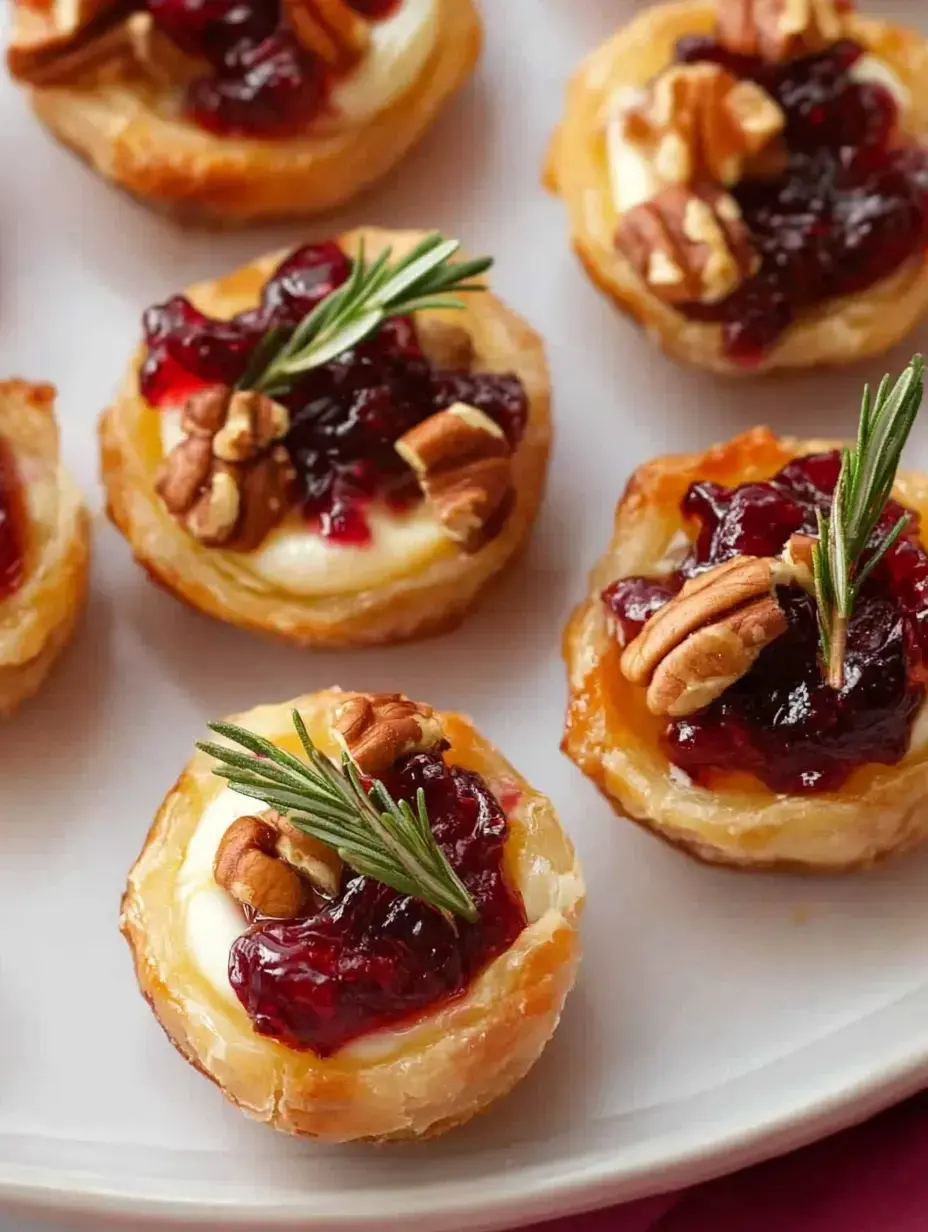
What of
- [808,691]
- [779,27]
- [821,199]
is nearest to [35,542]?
[808,691]

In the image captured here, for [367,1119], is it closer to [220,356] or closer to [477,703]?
[477,703]

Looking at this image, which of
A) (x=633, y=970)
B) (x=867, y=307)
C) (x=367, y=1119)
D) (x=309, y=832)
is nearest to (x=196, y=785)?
(x=309, y=832)

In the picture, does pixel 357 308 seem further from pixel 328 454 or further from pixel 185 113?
pixel 185 113

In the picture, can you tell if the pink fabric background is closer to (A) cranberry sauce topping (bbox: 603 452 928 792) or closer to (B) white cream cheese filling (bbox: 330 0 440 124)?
(A) cranberry sauce topping (bbox: 603 452 928 792)

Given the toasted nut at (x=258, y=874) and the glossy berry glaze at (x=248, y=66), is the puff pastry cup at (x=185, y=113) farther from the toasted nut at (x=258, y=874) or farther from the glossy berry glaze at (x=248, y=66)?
the toasted nut at (x=258, y=874)

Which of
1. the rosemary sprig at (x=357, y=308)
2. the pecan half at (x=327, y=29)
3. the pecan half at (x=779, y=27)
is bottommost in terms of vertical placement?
the rosemary sprig at (x=357, y=308)

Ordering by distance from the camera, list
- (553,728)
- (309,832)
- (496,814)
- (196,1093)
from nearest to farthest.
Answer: (309,832), (496,814), (196,1093), (553,728)

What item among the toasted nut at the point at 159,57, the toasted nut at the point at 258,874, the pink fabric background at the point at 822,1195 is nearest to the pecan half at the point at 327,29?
the toasted nut at the point at 159,57
